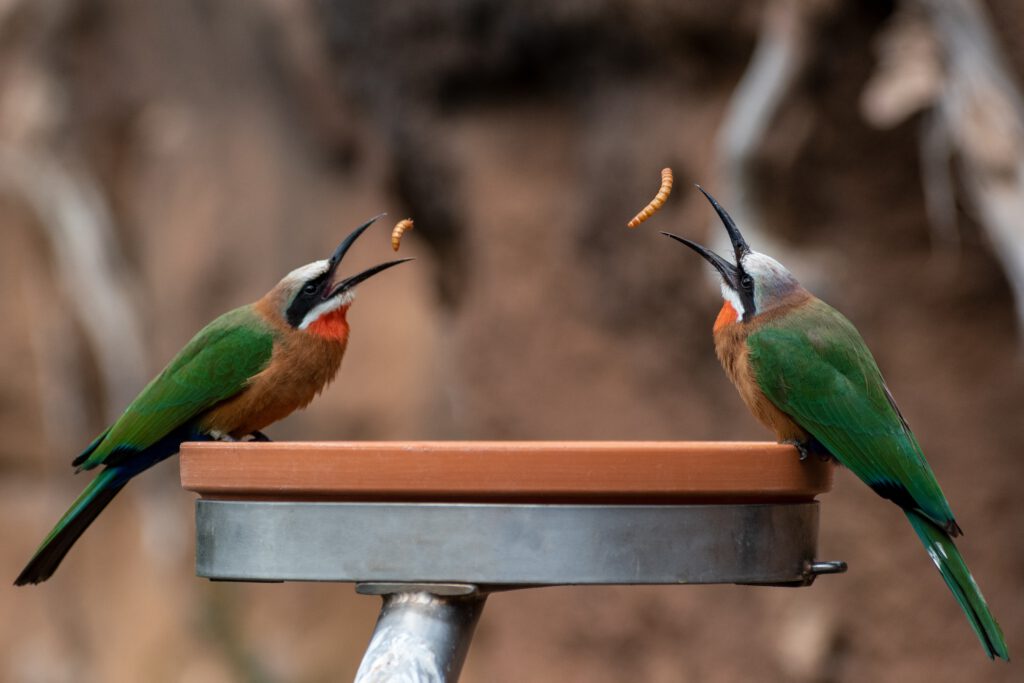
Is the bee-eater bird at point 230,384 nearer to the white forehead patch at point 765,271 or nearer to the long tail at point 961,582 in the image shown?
the white forehead patch at point 765,271

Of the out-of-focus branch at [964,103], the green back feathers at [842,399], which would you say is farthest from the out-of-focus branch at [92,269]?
the green back feathers at [842,399]

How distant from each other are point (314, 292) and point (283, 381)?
0.21 meters

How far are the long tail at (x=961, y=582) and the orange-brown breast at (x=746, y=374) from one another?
26 cm

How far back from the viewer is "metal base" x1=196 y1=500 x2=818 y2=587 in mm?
1846

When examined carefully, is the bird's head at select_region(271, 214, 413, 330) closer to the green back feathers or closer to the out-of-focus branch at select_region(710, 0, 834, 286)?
the green back feathers

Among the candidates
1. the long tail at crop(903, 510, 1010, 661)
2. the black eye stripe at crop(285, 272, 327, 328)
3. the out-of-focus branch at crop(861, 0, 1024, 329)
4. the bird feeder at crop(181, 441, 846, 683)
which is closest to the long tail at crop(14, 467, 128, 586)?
the black eye stripe at crop(285, 272, 327, 328)

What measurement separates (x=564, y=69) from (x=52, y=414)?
3783mm

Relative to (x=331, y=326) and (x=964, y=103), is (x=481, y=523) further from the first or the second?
(x=964, y=103)

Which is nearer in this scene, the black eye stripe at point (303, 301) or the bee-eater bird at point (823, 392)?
the bee-eater bird at point (823, 392)

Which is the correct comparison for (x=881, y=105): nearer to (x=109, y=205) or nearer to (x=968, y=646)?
(x=968, y=646)

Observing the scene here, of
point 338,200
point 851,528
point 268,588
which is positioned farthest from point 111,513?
point 851,528

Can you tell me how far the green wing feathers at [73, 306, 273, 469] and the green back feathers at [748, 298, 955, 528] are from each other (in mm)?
911

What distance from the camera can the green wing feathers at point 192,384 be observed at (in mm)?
2613

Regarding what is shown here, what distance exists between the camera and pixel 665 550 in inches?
73.4
